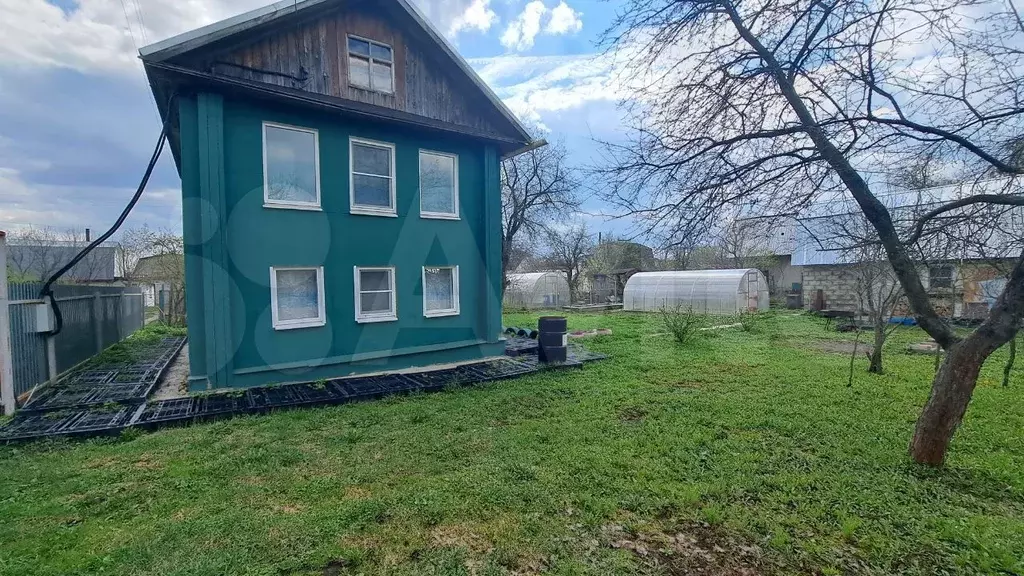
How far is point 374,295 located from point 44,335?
5.34 meters

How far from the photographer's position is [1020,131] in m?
3.55

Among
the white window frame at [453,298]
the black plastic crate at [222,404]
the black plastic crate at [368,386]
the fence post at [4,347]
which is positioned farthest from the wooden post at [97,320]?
the white window frame at [453,298]

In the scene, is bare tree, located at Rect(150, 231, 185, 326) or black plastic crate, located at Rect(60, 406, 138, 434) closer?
black plastic crate, located at Rect(60, 406, 138, 434)

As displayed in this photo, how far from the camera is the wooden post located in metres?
10.2

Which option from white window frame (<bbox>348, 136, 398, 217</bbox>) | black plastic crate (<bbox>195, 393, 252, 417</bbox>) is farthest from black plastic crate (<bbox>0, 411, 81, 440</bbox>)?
white window frame (<bbox>348, 136, 398, 217</bbox>)

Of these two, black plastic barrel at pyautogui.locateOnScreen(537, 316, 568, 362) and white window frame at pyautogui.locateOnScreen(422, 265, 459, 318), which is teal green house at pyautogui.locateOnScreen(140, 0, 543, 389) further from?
black plastic barrel at pyautogui.locateOnScreen(537, 316, 568, 362)

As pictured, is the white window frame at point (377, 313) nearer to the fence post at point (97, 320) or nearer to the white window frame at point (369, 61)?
the white window frame at point (369, 61)

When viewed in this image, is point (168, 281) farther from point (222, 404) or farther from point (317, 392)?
point (317, 392)

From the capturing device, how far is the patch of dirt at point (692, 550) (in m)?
2.71

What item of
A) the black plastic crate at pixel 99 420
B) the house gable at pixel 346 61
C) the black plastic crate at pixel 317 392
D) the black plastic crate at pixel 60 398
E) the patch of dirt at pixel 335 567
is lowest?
the patch of dirt at pixel 335 567

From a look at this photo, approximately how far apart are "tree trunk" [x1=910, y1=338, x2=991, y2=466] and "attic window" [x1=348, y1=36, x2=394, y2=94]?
9527 mm

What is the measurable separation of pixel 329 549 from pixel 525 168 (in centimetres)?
2078

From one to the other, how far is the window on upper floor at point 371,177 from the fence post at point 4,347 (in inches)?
185

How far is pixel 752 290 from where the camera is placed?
2166cm
